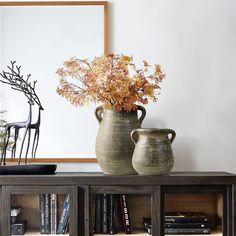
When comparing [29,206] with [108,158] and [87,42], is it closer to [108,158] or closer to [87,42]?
[108,158]

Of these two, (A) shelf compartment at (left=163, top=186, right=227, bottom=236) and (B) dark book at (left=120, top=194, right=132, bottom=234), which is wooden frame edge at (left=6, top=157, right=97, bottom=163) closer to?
(B) dark book at (left=120, top=194, right=132, bottom=234)

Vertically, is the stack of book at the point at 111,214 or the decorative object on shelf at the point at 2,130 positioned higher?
the decorative object on shelf at the point at 2,130

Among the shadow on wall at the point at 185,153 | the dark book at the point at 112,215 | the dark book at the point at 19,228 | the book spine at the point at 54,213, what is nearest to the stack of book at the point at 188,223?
the dark book at the point at 112,215

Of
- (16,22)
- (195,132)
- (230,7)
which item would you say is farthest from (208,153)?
(16,22)

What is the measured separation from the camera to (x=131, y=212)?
73.4 inches

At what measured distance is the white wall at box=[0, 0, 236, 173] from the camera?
2225mm

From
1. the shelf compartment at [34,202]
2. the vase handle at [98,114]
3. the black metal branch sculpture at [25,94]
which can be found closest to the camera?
the shelf compartment at [34,202]

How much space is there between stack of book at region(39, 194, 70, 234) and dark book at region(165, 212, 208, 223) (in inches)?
16.6

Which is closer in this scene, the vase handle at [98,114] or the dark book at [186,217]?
the dark book at [186,217]

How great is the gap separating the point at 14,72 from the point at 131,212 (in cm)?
90

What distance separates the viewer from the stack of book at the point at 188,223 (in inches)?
74.5

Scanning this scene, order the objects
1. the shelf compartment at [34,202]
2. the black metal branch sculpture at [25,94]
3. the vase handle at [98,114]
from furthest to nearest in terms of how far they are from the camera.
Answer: the black metal branch sculpture at [25,94] < the vase handle at [98,114] < the shelf compartment at [34,202]

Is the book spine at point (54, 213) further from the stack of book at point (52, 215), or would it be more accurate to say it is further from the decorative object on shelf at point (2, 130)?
the decorative object on shelf at point (2, 130)

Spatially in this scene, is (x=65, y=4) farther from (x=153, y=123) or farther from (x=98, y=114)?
(x=153, y=123)
